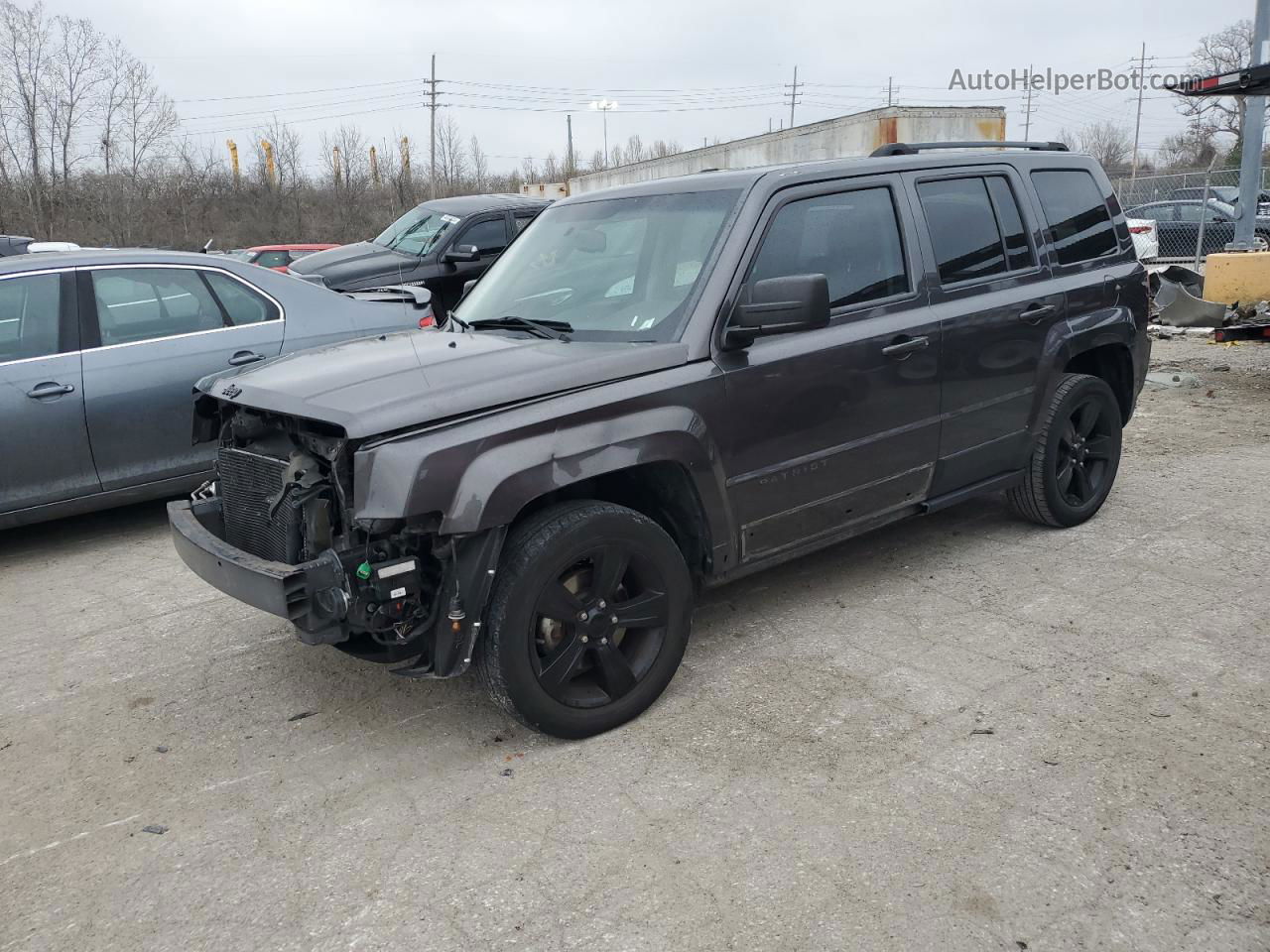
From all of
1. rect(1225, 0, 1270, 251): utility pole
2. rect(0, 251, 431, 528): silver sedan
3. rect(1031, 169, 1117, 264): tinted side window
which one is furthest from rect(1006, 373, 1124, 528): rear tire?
rect(1225, 0, 1270, 251): utility pole

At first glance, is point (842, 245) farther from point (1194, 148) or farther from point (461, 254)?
point (1194, 148)

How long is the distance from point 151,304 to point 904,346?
4.20 meters

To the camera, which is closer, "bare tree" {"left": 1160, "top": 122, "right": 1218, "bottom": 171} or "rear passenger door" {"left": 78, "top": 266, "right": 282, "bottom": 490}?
"rear passenger door" {"left": 78, "top": 266, "right": 282, "bottom": 490}

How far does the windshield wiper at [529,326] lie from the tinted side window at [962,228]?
173cm

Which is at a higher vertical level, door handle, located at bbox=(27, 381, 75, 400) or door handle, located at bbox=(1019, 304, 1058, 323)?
door handle, located at bbox=(1019, 304, 1058, 323)

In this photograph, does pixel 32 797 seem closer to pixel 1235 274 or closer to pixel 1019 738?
pixel 1019 738

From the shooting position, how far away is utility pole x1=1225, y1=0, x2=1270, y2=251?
14.5m

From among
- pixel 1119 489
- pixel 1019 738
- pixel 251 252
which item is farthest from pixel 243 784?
pixel 251 252

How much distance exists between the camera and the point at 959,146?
509 cm

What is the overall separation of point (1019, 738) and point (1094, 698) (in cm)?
45

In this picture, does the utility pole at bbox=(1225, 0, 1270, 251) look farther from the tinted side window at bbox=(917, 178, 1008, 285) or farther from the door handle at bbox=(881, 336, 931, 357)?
the door handle at bbox=(881, 336, 931, 357)

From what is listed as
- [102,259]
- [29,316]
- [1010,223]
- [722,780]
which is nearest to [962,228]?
[1010,223]

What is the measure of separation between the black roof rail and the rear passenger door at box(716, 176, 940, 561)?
0.49m

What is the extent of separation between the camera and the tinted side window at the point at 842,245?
13.1ft
